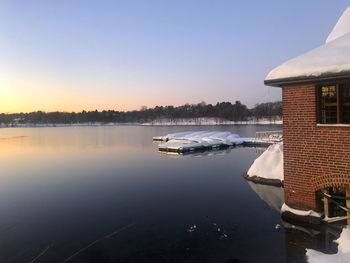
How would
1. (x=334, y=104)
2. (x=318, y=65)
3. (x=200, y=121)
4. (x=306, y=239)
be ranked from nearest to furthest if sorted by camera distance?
(x=318, y=65) < (x=334, y=104) < (x=306, y=239) < (x=200, y=121)

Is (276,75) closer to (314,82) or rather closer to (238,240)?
(314,82)

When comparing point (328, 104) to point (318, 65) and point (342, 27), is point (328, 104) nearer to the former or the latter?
point (318, 65)

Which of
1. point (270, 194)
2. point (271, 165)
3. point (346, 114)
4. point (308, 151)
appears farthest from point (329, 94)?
point (271, 165)

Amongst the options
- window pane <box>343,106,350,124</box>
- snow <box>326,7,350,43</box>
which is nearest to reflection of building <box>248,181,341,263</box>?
window pane <box>343,106,350,124</box>

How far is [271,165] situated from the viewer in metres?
16.7

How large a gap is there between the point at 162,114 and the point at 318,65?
17130 centimetres

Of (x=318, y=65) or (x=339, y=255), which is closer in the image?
(x=339, y=255)

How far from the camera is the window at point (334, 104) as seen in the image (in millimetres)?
7641

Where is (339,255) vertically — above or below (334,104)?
below

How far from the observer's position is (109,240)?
339 inches

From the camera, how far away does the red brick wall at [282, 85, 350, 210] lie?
7.52 meters

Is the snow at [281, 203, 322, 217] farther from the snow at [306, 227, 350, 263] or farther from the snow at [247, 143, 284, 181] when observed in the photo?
the snow at [247, 143, 284, 181]

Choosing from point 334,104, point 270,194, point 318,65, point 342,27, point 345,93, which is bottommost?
point 270,194

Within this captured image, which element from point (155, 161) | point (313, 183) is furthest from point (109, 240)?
point (155, 161)
